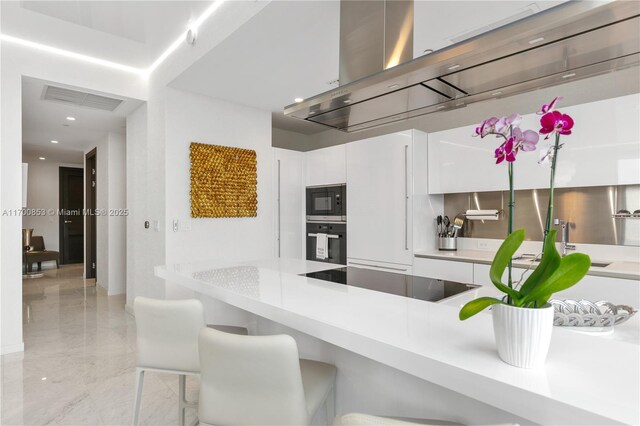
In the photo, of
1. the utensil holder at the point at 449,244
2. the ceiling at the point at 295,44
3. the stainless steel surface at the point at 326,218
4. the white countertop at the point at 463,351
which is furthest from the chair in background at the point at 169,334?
the stainless steel surface at the point at 326,218

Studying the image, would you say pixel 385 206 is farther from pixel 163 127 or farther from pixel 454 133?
pixel 163 127

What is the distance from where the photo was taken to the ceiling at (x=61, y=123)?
3.98m

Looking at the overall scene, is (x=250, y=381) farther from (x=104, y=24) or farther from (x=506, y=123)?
(x=104, y=24)

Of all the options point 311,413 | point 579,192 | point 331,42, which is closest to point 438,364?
point 311,413

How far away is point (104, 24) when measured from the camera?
3016 millimetres

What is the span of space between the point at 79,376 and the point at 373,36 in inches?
123

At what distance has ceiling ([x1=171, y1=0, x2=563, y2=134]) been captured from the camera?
7.06 ft

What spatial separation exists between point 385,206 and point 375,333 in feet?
8.81

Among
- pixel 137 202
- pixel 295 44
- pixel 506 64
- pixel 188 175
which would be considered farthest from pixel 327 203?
pixel 506 64

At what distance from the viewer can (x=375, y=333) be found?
1.06 meters

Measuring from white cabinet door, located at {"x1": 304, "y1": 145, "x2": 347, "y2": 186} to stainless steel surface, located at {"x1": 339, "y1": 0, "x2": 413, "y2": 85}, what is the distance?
2062mm

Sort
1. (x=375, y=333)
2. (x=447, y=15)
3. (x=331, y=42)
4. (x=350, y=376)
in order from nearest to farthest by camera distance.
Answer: (x=375, y=333) < (x=350, y=376) < (x=447, y=15) < (x=331, y=42)

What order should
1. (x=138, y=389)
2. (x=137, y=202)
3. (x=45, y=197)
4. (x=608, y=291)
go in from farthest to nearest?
→ (x=45, y=197) → (x=137, y=202) → (x=608, y=291) → (x=138, y=389)

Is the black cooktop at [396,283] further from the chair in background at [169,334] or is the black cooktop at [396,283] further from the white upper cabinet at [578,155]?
the white upper cabinet at [578,155]
